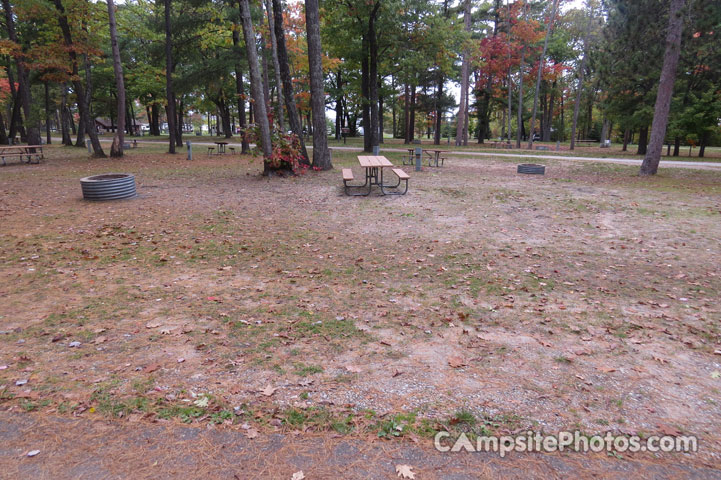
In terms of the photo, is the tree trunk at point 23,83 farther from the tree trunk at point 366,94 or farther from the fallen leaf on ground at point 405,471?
the fallen leaf on ground at point 405,471

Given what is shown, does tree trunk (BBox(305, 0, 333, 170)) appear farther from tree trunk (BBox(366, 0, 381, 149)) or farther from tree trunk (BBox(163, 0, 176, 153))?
tree trunk (BBox(163, 0, 176, 153))

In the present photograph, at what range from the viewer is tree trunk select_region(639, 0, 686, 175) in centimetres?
1239

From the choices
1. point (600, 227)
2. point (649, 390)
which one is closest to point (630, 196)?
point (600, 227)

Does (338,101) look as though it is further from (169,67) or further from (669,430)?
(669,430)

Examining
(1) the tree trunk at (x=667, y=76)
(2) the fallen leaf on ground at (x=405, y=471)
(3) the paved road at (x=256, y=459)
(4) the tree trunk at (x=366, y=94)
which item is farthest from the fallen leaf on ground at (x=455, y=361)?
(4) the tree trunk at (x=366, y=94)

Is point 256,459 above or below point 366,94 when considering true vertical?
below

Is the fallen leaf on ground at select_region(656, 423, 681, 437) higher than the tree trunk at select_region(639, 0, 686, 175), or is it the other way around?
the tree trunk at select_region(639, 0, 686, 175)

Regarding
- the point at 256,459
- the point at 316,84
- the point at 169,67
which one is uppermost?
the point at 169,67

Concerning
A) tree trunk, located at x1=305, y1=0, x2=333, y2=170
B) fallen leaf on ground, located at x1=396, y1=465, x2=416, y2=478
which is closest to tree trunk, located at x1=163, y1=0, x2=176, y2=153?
tree trunk, located at x1=305, y1=0, x2=333, y2=170

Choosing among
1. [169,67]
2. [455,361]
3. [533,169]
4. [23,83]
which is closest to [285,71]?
[169,67]

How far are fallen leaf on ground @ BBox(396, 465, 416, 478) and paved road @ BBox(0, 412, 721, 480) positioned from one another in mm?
28

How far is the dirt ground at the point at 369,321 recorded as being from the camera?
277 cm

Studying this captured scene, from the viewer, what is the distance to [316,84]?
14398 millimetres

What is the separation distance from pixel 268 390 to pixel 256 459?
2.13ft
